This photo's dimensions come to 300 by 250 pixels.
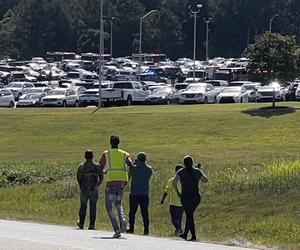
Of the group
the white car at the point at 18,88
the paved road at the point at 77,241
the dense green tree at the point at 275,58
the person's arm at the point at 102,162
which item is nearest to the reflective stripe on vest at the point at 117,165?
the person's arm at the point at 102,162

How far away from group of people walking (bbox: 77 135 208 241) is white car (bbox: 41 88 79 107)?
153 ft

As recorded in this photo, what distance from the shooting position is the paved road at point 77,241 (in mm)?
15516

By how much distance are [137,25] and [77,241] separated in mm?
131119

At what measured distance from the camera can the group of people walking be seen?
18047 mm

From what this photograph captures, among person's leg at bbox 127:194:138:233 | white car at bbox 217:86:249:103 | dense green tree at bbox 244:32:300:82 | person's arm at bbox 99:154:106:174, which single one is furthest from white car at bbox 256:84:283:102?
person's arm at bbox 99:154:106:174

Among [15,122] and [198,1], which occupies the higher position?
[198,1]

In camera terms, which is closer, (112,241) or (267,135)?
(112,241)

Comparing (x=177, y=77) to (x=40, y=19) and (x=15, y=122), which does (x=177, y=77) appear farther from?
(x=15, y=122)

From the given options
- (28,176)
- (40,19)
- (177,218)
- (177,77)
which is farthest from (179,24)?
(177,218)

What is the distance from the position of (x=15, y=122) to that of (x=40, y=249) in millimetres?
39445

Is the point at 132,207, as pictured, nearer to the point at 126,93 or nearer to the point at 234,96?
the point at 234,96

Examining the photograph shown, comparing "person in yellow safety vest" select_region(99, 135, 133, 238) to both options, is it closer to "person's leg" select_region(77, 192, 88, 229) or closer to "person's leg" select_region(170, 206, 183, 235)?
"person's leg" select_region(77, 192, 88, 229)

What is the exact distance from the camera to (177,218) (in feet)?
65.4

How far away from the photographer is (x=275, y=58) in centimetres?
5462
